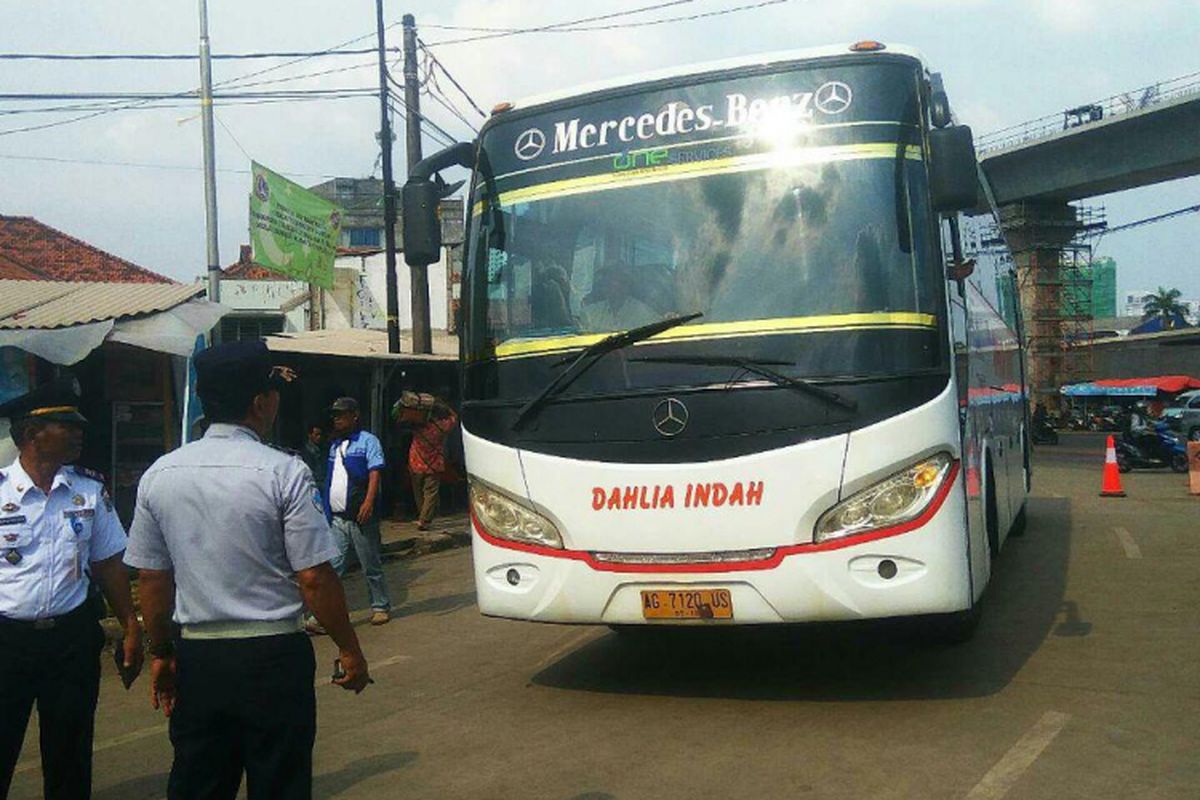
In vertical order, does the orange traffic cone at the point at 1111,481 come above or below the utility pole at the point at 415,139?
below

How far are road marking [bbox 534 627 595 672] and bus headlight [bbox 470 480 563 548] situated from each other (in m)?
1.40

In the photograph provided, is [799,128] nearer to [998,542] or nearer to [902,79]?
[902,79]

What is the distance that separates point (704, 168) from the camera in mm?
6043

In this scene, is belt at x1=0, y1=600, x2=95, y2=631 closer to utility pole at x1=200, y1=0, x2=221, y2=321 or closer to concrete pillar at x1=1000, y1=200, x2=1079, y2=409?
utility pole at x1=200, y1=0, x2=221, y2=321

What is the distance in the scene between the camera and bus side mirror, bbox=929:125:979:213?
18.8 ft

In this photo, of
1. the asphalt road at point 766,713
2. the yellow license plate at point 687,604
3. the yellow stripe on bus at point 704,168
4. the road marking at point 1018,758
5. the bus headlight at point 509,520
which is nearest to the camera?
the road marking at point 1018,758

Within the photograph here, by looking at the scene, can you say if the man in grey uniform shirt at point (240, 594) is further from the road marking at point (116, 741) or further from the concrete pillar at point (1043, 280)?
the concrete pillar at point (1043, 280)

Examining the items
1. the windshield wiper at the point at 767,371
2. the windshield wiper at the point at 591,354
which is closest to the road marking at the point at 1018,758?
the windshield wiper at the point at 767,371

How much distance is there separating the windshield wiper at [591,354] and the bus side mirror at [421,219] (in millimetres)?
1202

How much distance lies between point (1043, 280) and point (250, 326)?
106 feet

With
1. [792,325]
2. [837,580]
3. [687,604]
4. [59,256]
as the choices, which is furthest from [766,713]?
[59,256]

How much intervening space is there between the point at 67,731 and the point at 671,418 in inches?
111

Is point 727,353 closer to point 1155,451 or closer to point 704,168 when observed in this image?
point 704,168

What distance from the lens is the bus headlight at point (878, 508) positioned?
5.51m
